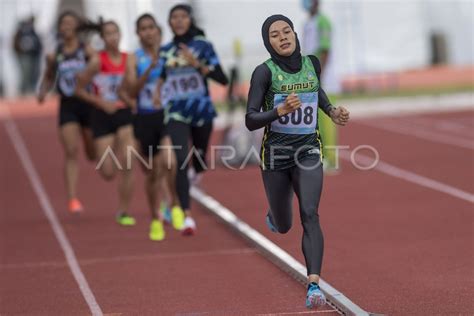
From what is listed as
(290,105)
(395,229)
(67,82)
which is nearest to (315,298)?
(290,105)

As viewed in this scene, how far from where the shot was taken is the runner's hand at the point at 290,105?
26.9 feet

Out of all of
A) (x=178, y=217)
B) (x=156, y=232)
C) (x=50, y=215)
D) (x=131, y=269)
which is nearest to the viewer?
(x=131, y=269)

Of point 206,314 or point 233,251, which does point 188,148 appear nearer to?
point 233,251

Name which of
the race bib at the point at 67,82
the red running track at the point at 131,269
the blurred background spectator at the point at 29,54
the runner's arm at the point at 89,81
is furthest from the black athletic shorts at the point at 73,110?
the blurred background spectator at the point at 29,54

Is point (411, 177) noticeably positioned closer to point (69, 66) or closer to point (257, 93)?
point (69, 66)

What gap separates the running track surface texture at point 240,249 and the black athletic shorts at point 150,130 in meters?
0.91

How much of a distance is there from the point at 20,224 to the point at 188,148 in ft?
8.93

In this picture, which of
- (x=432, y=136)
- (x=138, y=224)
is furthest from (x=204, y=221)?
(x=432, y=136)

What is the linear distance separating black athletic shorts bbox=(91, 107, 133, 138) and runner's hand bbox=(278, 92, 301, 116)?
5.03m

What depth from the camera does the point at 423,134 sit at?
21.9 meters

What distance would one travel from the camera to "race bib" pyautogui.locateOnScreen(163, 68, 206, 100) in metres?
12.1

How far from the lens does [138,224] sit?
13.5 m

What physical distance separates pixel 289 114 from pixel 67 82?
5.50 meters

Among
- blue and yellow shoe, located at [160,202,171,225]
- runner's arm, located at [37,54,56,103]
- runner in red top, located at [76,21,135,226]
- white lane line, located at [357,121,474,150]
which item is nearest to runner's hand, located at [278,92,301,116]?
runner in red top, located at [76,21,135,226]
